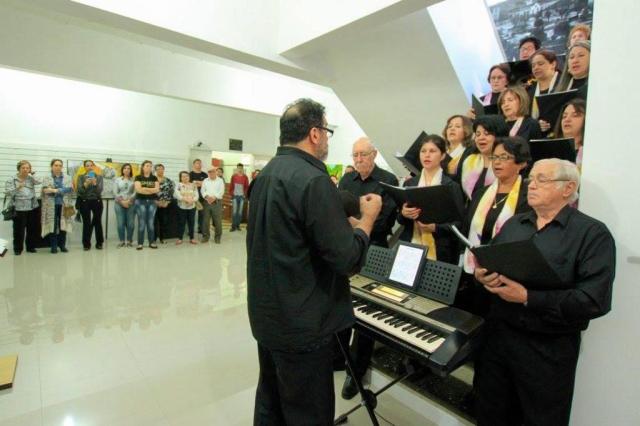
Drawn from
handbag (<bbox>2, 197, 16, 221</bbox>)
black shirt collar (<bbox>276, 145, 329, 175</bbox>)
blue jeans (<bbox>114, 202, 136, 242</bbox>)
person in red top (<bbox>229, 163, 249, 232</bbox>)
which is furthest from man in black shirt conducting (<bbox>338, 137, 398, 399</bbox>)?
person in red top (<bbox>229, 163, 249, 232</bbox>)

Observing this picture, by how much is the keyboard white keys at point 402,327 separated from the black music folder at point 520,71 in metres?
2.67

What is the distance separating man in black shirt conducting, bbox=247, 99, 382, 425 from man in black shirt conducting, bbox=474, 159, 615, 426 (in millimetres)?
620

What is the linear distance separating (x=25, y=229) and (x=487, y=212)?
270 inches

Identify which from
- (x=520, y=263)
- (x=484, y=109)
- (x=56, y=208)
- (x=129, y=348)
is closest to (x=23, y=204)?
(x=56, y=208)

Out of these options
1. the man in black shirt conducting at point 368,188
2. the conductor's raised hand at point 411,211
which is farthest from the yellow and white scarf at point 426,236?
the man in black shirt conducting at point 368,188


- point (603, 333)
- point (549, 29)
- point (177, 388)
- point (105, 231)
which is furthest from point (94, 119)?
point (603, 333)

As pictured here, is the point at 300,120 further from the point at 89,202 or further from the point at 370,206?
the point at 89,202

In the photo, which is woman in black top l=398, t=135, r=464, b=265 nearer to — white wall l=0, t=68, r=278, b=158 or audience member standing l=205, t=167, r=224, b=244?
audience member standing l=205, t=167, r=224, b=244

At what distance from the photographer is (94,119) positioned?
7.04m

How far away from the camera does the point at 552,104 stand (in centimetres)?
221

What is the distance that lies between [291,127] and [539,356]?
130 cm

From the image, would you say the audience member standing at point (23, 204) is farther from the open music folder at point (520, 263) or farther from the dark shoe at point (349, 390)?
the open music folder at point (520, 263)

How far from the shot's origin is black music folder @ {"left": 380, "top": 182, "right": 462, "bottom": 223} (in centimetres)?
179

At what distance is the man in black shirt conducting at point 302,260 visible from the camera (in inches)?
49.9
